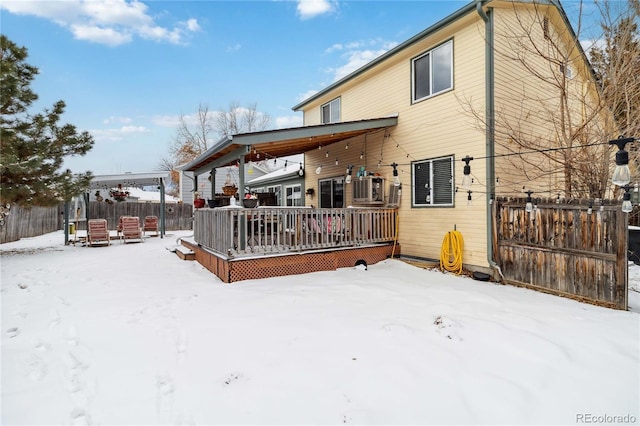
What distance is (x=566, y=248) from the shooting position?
5.21 m

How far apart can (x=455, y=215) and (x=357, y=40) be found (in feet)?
32.4

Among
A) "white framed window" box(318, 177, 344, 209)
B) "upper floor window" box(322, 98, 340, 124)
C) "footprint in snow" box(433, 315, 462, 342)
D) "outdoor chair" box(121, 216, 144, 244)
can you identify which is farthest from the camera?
"outdoor chair" box(121, 216, 144, 244)

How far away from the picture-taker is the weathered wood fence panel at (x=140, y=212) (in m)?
17.9

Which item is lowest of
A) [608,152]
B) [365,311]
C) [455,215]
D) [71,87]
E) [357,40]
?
[365,311]

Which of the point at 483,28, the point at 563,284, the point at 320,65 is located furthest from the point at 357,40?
the point at 563,284

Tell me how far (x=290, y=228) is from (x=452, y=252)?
11.3ft

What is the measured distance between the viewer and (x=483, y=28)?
21.2ft

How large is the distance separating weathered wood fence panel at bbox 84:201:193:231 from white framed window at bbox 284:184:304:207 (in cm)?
856

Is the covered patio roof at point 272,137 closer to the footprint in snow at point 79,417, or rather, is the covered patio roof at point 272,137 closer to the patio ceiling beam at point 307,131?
the patio ceiling beam at point 307,131

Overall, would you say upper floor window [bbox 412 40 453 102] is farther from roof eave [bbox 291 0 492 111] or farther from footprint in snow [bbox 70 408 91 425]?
footprint in snow [bbox 70 408 91 425]

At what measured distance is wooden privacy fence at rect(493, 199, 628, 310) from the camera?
4645 millimetres

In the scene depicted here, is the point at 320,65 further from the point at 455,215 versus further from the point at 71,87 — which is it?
the point at 455,215

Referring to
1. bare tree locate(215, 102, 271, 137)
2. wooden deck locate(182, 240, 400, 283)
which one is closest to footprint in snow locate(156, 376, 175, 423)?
wooden deck locate(182, 240, 400, 283)

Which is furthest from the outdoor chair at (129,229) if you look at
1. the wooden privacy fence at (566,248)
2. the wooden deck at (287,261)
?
the wooden privacy fence at (566,248)
